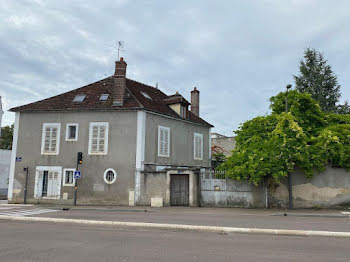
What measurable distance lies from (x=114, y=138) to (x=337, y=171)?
13.2 m

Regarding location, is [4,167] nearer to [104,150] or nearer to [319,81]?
[104,150]

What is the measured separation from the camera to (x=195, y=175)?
19.2 metres

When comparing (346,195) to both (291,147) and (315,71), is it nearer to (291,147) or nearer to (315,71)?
(291,147)

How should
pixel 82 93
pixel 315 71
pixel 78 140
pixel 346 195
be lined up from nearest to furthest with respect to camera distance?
1. pixel 346 195
2. pixel 78 140
3. pixel 82 93
4. pixel 315 71

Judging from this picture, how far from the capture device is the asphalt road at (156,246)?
6590 mm

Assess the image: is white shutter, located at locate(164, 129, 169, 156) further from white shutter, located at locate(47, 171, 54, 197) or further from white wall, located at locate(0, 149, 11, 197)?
white wall, located at locate(0, 149, 11, 197)

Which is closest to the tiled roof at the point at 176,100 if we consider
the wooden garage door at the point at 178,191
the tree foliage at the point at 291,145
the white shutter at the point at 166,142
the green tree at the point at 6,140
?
the white shutter at the point at 166,142

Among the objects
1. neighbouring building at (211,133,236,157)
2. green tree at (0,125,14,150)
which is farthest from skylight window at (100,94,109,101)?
green tree at (0,125,14,150)

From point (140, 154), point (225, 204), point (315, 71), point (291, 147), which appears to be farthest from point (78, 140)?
point (315, 71)

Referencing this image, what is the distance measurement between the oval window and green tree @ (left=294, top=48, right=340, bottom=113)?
69.0ft

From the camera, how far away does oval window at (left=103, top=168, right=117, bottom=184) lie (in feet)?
65.0

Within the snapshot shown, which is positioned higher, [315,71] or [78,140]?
[315,71]

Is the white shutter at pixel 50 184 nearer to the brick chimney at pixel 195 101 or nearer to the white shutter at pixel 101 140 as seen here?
the white shutter at pixel 101 140

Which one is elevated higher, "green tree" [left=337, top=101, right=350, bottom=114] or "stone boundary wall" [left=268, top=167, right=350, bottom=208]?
"green tree" [left=337, top=101, right=350, bottom=114]
